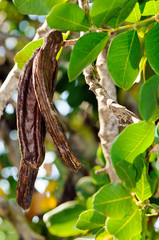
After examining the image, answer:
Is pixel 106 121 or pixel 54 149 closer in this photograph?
pixel 106 121

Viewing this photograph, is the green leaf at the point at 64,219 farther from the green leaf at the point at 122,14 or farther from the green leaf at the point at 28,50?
the green leaf at the point at 122,14

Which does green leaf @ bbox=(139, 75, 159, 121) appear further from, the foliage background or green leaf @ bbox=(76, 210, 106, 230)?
the foliage background

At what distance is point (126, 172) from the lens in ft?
1.96

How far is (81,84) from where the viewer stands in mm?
1542

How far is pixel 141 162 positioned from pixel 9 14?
5.31ft

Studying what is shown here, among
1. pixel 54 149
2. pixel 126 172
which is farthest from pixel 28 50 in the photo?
pixel 54 149

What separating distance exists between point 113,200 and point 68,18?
→ 29cm

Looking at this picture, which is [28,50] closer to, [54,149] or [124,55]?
[124,55]

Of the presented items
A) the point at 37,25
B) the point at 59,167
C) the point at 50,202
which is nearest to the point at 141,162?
the point at 50,202

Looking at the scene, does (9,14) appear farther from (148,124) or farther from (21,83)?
(148,124)

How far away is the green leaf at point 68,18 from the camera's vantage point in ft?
1.88

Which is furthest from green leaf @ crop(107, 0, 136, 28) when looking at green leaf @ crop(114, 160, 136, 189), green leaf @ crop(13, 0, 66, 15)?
green leaf @ crop(114, 160, 136, 189)

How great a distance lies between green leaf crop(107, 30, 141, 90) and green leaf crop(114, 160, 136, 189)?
167 mm

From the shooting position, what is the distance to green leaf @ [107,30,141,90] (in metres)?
0.67
